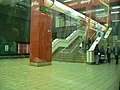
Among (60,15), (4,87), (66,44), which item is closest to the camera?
(4,87)

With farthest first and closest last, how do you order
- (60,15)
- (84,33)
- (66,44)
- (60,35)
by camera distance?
(60,35)
(66,44)
(84,33)
(60,15)

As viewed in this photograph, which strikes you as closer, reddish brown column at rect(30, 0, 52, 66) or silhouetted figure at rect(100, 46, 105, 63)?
reddish brown column at rect(30, 0, 52, 66)

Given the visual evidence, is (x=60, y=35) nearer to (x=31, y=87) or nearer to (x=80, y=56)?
(x=80, y=56)

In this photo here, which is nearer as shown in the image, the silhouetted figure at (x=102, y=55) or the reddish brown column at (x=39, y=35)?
the reddish brown column at (x=39, y=35)

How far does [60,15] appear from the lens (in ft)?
35.0

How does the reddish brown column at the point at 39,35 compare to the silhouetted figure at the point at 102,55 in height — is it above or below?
above

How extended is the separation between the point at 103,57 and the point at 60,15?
3.53m

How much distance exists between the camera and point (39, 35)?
780cm

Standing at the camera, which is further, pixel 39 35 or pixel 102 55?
pixel 102 55

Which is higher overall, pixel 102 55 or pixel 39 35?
pixel 39 35

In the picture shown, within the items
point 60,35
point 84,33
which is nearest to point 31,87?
point 84,33

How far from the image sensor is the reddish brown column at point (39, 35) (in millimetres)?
7781

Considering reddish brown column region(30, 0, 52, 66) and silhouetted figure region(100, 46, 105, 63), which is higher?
reddish brown column region(30, 0, 52, 66)

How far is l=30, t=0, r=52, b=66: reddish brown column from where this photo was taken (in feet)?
25.5
